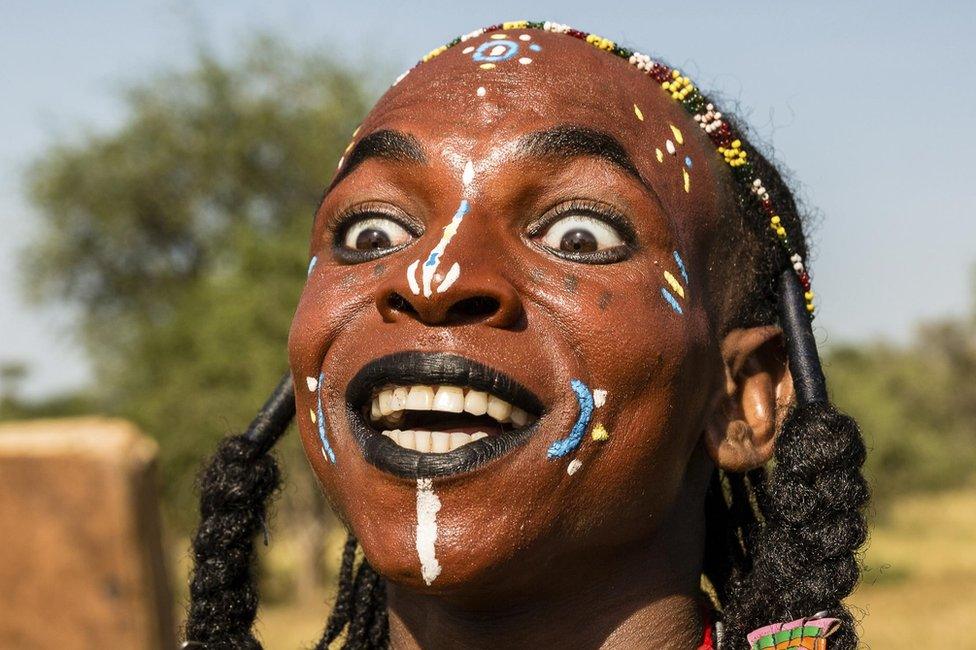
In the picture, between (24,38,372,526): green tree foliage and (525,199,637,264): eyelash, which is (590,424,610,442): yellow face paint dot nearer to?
(525,199,637,264): eyelash

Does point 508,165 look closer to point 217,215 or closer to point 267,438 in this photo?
point 267,438

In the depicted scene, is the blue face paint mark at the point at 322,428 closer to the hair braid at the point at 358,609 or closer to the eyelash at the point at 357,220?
the eyelash at the point at 357,220

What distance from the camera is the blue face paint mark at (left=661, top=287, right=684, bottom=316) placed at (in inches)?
108

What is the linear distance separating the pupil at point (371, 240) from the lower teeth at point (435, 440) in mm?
503

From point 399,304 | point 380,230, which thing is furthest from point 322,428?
point 380,230

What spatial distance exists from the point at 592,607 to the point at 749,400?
2.23 feet

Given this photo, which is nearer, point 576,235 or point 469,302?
point 469,302

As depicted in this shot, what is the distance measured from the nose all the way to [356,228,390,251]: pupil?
280 millimetres

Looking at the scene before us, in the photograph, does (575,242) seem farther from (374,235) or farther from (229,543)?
(229,543)

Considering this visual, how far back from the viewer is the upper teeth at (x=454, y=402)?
2.52 meters

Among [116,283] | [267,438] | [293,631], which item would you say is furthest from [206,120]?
[267,438]

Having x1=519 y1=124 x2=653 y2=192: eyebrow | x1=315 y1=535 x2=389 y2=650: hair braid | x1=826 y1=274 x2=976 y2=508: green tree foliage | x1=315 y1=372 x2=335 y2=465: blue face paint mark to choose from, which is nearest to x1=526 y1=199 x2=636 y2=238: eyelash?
x1=519 y1=124 x2=653 y2=192: eyebrow

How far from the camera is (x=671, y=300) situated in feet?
9.03

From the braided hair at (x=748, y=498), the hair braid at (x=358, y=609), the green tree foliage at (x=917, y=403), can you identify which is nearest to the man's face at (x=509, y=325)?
the braided hair at (x=748, y=498)
